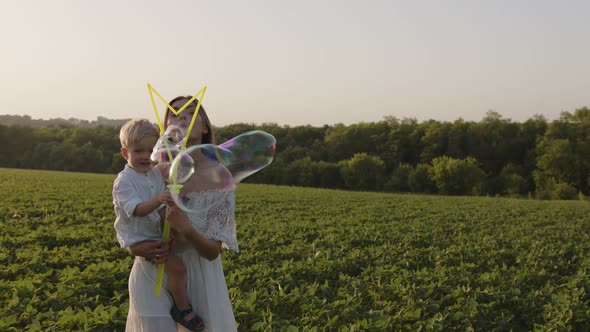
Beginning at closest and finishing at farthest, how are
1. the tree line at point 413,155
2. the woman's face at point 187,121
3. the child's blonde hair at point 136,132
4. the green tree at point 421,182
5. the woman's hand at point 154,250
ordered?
the woman's hand at point 154,250 → the child's blonde hair at point 136,132 → the woman's face at point 187,121 → the tree line at point 413,155 → the green tree at point 421,182

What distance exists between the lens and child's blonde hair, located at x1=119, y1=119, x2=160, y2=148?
8.49ft

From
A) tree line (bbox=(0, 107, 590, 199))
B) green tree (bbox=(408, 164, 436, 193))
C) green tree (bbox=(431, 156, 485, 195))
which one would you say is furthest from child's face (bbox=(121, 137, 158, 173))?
green tree (bbox=(408, 164, 436, 193))

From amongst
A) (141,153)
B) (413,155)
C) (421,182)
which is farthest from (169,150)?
(413,155)

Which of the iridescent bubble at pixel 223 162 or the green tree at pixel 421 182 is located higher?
the iridescent bubble at pixel 223 162

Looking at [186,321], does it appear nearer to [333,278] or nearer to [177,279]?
[177,279]

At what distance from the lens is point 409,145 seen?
234 ft

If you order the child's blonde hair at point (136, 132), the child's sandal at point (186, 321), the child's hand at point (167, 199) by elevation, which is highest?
the child's blonde hair at point (136, 132)

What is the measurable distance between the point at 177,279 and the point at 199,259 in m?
0.16

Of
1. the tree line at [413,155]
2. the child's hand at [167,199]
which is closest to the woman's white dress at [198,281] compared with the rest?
the child's hand at [167,199]

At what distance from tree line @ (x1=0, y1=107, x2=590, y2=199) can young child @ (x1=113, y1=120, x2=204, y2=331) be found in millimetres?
51052

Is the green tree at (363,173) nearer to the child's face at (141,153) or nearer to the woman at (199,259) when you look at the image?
the woman at (199,259)

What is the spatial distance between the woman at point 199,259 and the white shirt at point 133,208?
3.7 inches

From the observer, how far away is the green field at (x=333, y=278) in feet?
17.2

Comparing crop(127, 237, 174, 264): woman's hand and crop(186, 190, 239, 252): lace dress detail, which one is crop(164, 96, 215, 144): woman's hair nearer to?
crop(186, 190, 239, 252): lace dress detail
